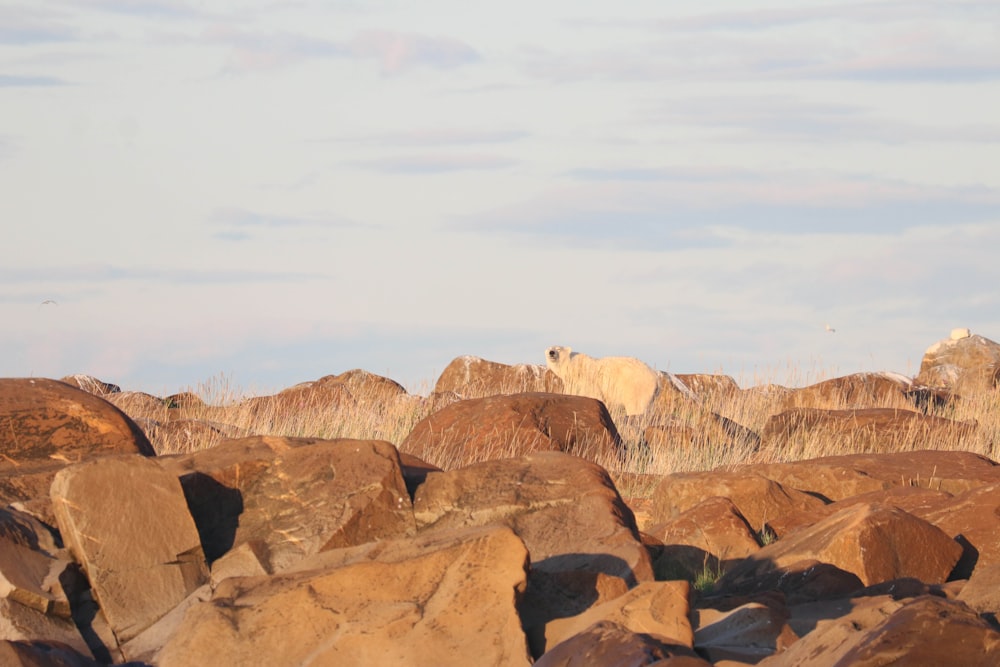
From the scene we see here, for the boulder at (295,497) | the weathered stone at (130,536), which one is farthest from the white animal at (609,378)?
the weathered stone at (130,536)

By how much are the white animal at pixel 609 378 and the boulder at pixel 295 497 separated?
11.6 meters

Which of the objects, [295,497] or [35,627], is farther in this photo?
[295,497]

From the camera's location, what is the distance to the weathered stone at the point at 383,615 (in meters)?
5.20

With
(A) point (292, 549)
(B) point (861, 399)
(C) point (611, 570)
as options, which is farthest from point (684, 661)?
(B) point (861, 399)

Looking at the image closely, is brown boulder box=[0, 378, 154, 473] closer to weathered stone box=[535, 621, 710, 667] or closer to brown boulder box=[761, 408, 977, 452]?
weathered stone box=[535, 621, 710, 667]

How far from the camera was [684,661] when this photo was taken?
395 cm

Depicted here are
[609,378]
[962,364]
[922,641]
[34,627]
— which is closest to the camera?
[922,641]

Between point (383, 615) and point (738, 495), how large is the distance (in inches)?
161

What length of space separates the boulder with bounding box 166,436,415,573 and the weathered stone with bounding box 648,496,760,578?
177cm

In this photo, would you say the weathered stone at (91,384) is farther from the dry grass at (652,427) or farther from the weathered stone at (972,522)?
the weathered stone at (972,522)

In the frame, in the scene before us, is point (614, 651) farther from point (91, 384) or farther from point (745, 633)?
point (91, 384)

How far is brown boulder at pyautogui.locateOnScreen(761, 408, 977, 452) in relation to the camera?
1346cm

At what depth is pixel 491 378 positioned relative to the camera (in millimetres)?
19594

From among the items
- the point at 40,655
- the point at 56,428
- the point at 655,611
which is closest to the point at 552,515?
the point at 655,611
